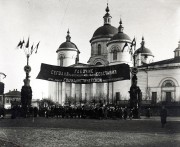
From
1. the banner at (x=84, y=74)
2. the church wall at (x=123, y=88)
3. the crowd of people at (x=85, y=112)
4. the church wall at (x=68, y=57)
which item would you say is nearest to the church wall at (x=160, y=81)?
the church wall at (x=123, y=88)

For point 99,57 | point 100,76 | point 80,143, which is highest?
point 99,57

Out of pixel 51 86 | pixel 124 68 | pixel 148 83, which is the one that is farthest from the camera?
pixel 51 86

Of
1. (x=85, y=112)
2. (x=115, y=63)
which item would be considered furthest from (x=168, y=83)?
(x=85, y=112)

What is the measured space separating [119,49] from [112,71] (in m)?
35.3

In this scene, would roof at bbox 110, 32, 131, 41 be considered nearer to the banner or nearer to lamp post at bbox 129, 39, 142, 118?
lamp post at bbox 129, 39, 142, 118

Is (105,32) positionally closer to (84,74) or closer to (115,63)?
(115,63)

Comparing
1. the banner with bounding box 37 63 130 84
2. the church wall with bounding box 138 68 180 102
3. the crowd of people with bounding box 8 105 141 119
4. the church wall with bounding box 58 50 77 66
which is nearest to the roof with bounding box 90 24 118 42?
the church wall with bounding box 58 50 77 66

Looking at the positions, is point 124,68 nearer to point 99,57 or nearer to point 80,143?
point 80,143

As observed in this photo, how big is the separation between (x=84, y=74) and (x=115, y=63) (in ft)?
113

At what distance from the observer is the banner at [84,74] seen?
22.6 metres

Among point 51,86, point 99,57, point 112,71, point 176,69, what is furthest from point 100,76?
point 51,86

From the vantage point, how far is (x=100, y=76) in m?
23.1

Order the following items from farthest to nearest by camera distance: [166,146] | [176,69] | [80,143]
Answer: [176,69]
[80,143]
[166,146]

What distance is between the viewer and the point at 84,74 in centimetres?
2347
